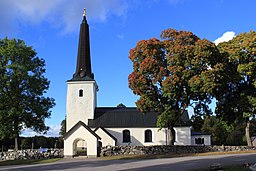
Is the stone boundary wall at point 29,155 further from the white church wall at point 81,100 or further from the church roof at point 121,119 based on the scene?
the white church wall at point 81,100

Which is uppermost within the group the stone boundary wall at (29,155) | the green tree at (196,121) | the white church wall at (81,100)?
the white church wall at (81,100)

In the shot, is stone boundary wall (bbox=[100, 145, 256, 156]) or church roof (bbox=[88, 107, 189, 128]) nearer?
stone boundary wall (bbox=[100, 145, 256, 156])

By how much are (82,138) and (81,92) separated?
12.5m

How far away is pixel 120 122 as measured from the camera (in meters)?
48.5

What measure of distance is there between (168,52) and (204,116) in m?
8.49

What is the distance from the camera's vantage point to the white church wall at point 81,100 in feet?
160

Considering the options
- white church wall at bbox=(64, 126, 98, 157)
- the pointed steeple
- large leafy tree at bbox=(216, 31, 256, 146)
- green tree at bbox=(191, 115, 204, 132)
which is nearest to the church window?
large leafy tree at bbox=(216, 31, 256, 146)

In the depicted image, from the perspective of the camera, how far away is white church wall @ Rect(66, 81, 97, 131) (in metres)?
48.7

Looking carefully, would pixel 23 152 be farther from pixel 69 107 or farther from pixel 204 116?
pixel 204 116

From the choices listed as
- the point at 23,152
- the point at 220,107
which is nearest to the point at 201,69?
the point at 220,107

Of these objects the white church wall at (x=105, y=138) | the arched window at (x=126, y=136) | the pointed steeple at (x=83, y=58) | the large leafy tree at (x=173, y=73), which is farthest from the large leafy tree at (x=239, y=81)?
the pointed steeple at (x=83, y=58)

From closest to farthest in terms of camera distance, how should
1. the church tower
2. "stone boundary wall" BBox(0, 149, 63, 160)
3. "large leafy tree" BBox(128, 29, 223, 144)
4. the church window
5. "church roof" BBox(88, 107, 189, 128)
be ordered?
"large leafy tree" BBox(128, 29, 223, 144), "stone boundary wall" BBox(0, 149, 63, 160), "church roof" BBox(88, 107, 189, 128), the church tower, the church window

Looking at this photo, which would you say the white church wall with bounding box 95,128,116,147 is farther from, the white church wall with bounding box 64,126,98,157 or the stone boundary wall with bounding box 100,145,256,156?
the white church wall with bounding box 64,126,98,157

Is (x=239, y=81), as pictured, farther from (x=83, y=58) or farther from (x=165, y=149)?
(x=83, y=58)
